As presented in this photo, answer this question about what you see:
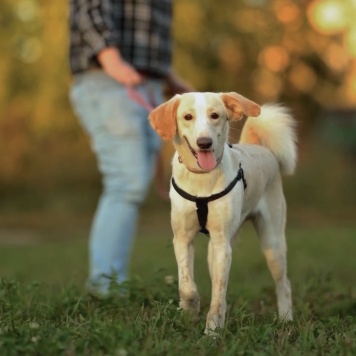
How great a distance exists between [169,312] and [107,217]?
1.98m

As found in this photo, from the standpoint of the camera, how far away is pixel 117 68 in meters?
5.46

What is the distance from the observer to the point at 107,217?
5.82m

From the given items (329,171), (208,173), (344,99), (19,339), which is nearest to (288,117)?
(208,173)

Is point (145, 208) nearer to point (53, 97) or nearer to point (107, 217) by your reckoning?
point (53, 97)

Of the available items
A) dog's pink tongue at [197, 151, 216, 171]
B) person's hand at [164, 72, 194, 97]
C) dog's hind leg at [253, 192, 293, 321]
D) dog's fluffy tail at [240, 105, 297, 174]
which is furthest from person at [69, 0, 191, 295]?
dog's pink tongue at [197, 151, 216, 171]

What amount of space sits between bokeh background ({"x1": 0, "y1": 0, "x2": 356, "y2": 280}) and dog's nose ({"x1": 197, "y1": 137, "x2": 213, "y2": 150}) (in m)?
13.5

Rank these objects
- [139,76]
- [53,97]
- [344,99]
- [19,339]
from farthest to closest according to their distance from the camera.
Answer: [344,99], [53,97], [139,76], [19,339]

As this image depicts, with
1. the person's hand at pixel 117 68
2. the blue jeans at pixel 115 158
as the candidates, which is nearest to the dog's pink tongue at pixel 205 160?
the person's hand at pixel 117 68

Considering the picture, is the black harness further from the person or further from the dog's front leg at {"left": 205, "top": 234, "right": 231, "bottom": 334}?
the person

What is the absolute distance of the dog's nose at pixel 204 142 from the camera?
3758 millimetres

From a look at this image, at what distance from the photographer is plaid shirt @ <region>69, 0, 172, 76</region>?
228 inches

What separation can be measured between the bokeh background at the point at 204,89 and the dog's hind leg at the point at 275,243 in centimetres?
1267

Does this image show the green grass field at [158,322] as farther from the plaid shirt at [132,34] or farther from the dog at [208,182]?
the plaid shirt at [132,34]

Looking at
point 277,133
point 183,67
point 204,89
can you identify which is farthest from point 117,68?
point 204,89
